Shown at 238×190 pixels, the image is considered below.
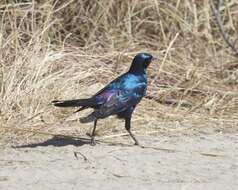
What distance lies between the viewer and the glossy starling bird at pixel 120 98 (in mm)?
5938

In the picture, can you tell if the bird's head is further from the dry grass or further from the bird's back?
the dry grass

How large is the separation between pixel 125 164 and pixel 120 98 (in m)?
0.69

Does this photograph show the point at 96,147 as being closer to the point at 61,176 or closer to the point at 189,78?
the point at 61,176

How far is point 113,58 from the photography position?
27.9 feet

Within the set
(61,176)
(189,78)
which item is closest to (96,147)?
(61,176)

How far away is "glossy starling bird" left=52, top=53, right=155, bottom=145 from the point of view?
19.5 feet

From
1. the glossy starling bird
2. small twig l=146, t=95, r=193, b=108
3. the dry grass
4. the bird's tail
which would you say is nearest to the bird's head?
the glossy starling bird

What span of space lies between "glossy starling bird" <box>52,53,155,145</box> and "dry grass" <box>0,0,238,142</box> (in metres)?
0.60

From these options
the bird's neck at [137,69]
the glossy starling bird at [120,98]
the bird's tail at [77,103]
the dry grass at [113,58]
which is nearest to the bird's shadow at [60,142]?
the glossy starling bird at [120,98]

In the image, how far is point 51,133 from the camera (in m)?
6.52

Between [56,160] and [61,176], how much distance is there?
0.47m

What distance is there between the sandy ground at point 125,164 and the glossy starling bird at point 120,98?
27cm

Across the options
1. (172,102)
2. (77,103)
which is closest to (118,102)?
(77,103)

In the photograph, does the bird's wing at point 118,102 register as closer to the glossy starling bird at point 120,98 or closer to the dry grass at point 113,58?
the glossy starling bird at point 120,98
